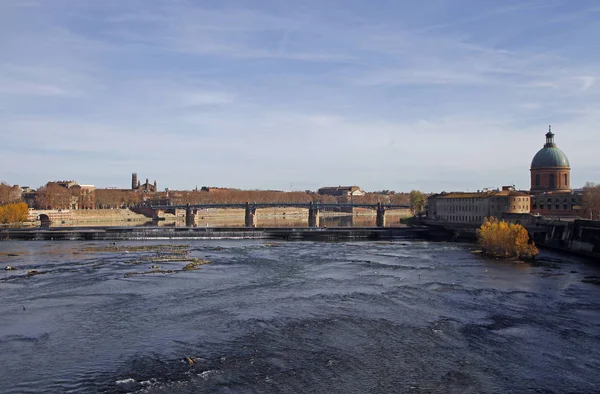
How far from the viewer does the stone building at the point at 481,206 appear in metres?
95.1

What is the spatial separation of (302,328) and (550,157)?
9645cm

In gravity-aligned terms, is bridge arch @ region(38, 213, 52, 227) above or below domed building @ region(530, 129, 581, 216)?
below

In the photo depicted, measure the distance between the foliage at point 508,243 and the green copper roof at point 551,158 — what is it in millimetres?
51163

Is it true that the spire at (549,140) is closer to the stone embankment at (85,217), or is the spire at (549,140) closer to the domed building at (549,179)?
the domed building at (549,179)

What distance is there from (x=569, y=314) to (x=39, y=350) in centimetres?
3131

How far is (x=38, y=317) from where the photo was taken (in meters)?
35.7

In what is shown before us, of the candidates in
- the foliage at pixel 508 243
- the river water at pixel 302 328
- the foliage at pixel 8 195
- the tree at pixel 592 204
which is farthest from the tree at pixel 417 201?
the foliage at pixel 8 195

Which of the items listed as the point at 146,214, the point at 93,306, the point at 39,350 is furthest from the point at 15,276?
the point at 146,214

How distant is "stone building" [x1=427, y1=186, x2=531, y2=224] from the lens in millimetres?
95062

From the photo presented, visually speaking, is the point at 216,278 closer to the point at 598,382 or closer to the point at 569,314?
the point at 569,314

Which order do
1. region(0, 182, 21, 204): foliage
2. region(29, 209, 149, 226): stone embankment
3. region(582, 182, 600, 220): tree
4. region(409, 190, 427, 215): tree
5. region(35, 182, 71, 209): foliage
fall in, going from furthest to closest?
region(35, 182, 71, 209): foliage, region(0, 182, 21, 204): foliage, region(29, 209, 149, 226): stone embankment, region(409, 190, 427, 215): tree, region(582, 182, 600, 220): tree

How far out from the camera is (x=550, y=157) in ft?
374

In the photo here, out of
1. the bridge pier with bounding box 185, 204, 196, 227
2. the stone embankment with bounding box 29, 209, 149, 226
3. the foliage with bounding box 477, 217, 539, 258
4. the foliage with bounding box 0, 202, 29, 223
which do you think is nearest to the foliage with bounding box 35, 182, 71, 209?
the stone embankment with bounding box 29, 209, 149, 226

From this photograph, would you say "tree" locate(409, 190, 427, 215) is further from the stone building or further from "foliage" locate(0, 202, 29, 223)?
"foliage" locate(0, 202, 29, 223)
